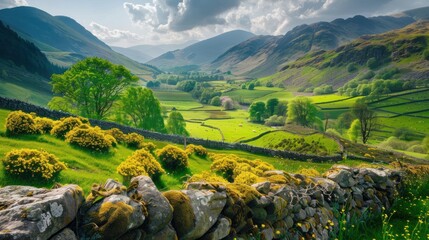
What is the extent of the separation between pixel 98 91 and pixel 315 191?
2220 inches

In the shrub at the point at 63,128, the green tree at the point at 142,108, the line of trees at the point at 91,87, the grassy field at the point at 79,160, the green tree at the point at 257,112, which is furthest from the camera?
the green tree at the point at 257,112

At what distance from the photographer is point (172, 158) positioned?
70.2 feet

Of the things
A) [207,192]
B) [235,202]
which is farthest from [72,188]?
[235,202]

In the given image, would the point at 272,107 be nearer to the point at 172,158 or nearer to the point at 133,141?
the point at 133,141

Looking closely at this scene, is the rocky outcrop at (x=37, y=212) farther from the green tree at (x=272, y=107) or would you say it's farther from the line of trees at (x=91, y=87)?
the green tree at (x=272, y=107)

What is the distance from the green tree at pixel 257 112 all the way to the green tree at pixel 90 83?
10567 cm

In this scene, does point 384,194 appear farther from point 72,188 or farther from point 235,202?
point 72,188

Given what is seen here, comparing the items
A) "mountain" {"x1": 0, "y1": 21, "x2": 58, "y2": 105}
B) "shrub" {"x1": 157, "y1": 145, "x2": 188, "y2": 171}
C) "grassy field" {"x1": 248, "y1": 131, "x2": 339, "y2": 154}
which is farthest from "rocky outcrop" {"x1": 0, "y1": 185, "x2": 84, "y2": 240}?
"mountain" {"x1": 0, "y1": 21, "x2": 58, "y2": 105}

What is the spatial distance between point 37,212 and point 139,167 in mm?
10913

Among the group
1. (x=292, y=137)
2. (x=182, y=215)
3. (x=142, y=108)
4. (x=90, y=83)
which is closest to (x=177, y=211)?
(x=182, y=215)

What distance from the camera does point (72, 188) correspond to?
19.1 ft

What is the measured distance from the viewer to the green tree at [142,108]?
237 ft

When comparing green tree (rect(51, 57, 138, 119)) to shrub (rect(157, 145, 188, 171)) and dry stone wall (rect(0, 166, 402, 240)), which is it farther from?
dry stone wall (rect(0, 166, 402, 240))

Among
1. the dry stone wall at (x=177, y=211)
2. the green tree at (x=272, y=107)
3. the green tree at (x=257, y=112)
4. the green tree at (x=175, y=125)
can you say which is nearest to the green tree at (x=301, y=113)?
the green tree at (x=257, y=112)
